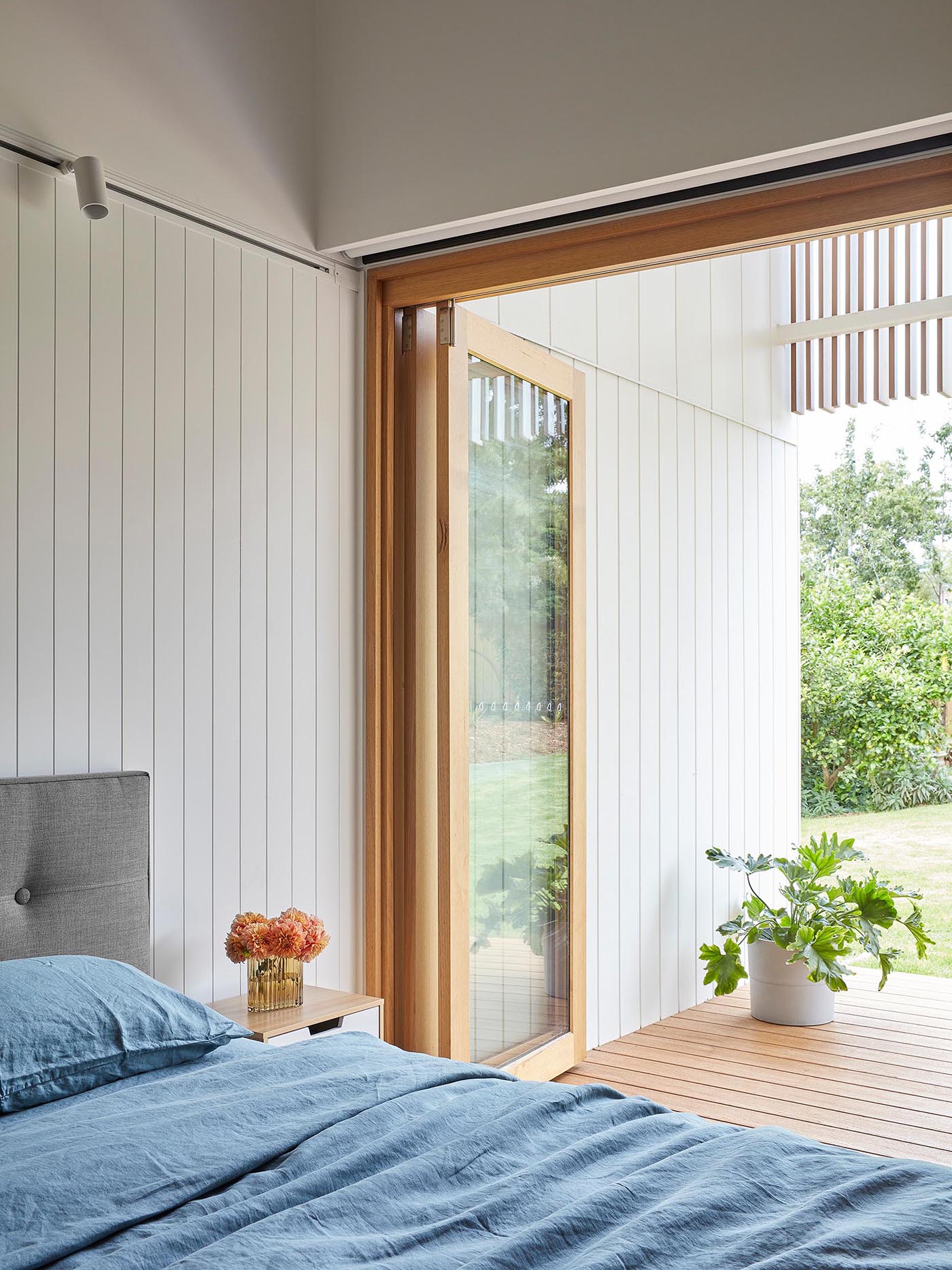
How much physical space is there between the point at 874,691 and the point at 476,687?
5.40 metres

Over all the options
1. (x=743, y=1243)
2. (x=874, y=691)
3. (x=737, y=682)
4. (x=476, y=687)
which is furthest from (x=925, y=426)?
(x=743, y=1243)

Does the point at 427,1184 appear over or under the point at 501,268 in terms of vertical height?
under

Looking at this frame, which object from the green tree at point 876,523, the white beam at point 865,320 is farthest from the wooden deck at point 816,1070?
the green tree at point 876,523

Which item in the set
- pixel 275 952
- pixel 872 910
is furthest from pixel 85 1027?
pixel 872 910

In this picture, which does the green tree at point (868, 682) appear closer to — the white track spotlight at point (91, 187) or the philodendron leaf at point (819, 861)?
the philodendron leaf at point (819, 861)

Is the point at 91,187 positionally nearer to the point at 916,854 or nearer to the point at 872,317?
the point at 872,317

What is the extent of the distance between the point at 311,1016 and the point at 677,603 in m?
2.63

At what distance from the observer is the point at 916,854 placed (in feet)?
25.1

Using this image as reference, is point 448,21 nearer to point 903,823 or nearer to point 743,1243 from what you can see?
point 743,1243

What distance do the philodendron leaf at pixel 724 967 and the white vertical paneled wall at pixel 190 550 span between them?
1657mm

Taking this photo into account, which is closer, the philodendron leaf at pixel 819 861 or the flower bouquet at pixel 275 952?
the flower bouquet at pixel 275 952

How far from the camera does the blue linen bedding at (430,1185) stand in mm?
1249

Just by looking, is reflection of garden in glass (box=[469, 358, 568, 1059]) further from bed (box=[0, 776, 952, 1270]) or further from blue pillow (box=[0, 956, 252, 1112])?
bed (box=[0, 776, 952, 1270])

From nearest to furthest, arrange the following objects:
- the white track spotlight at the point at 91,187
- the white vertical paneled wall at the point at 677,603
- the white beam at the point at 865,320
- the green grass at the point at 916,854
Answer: the white track spotlight at the point at 91,187 → the white vertical paneled wall at the point at 677,603 → the white beam at the point at 865,320 → the green grass at the point at 916,854
